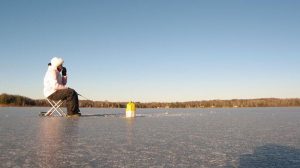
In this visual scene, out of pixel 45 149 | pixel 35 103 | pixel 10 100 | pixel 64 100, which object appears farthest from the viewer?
pixel 35 103

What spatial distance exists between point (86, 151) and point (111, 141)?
99 cm

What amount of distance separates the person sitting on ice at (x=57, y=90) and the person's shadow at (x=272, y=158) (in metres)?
8.45

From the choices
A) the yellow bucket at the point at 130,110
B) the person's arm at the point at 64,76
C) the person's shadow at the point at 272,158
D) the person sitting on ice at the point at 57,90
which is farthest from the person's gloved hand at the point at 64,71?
the person's shadow at the point at 272,158

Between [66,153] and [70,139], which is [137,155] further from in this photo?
[70,139]

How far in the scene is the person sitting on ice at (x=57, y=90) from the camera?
11844 millimetres

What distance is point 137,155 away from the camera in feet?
12.8

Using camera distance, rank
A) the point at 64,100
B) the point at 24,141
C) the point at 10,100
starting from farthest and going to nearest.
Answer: the point at 10,100 → the point at 64,100 → the point at 24,141

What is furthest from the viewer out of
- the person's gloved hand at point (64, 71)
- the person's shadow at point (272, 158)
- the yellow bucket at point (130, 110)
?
the person's gloved hand at point (64, 71)

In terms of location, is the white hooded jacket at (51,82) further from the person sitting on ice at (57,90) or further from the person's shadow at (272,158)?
the person's shadow at (272,158)

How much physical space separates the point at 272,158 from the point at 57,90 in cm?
927

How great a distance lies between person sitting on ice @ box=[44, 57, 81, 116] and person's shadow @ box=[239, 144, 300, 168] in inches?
333

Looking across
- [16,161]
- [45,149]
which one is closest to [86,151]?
[45,149]

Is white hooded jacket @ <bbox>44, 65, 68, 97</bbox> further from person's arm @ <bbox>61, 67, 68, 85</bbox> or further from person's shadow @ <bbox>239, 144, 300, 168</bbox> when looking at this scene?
person's shadow @ <bbox>239, 144, 300, 168</bbox>

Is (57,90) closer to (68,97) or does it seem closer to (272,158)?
(68,97)
